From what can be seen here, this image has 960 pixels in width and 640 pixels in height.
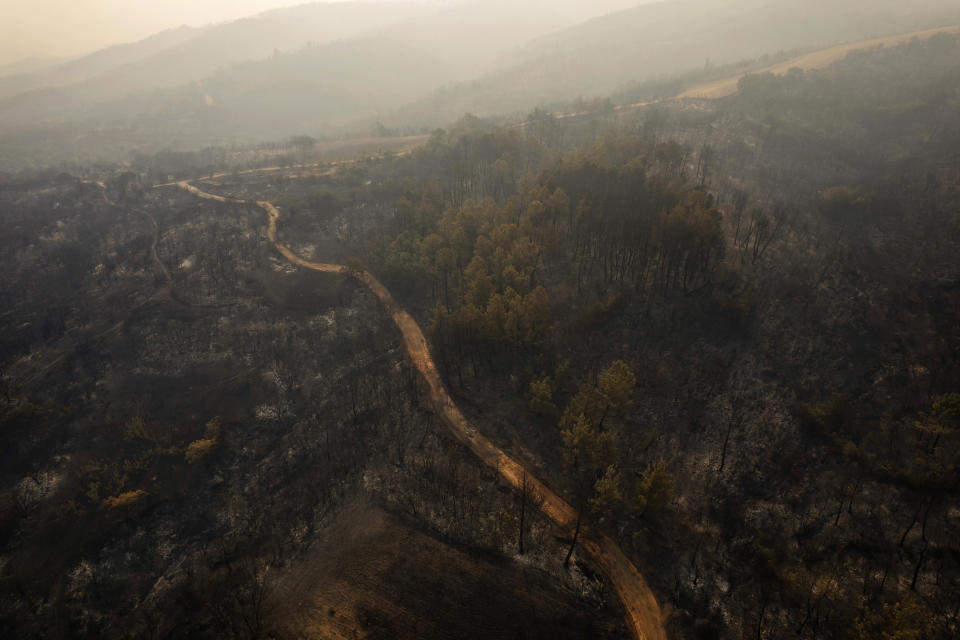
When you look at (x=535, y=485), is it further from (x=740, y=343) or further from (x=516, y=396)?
(x=740, y=343)

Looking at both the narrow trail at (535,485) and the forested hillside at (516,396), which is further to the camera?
the forested hillside at (516,396)

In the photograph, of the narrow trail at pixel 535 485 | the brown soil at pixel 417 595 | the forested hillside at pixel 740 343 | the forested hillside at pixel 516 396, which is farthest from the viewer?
the forested hillside at pixel 516 396

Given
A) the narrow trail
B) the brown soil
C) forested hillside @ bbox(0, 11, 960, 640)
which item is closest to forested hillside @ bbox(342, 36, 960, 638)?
forested hillside @ bbox(0, 11, 960, 640)

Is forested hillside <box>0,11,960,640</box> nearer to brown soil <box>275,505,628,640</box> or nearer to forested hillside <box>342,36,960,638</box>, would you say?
brown soil <box>275,505,628,640</box>

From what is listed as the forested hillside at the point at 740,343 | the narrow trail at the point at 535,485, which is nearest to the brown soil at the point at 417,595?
the narrow trail at the point at 535,485

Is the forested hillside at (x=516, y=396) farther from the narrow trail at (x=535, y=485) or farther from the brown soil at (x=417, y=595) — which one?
the narrow trail at (x=535, y=485)

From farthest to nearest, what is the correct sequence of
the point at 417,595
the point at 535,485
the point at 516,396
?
the point at 516,396, the point at 535,485, the point at 417,595

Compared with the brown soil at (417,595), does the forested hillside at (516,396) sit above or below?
above

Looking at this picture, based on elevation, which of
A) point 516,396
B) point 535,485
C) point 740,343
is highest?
point 740,343

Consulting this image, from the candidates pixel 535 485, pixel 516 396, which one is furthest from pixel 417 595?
pixel 516 396
